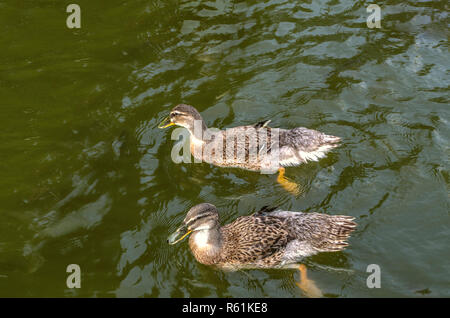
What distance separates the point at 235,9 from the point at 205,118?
177 inches

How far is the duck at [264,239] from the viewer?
25.1ft

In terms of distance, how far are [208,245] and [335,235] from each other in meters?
2.07

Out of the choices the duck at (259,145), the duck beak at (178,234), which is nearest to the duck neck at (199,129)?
the duck at (259,145)

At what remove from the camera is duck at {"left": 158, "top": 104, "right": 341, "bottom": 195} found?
9.52 meters

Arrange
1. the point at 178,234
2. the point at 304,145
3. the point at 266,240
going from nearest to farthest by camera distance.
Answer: the point at 178,234, the point at 266,240, the point at 304,145

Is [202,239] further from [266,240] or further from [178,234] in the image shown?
[266,240]

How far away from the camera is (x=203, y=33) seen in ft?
42.5

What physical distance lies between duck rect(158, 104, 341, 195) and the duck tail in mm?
1598

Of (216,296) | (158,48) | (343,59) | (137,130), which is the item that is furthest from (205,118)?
(216,296)

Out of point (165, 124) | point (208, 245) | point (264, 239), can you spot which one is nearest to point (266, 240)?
point (264, 239)

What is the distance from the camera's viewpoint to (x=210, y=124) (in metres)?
10.7

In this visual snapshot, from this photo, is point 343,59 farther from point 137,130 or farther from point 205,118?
point 137,130

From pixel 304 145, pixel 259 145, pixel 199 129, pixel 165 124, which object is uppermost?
pixel 165 124

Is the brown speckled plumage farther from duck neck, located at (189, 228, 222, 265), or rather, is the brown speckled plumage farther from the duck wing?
the duck wing
